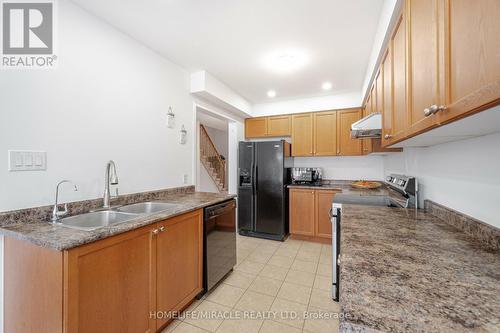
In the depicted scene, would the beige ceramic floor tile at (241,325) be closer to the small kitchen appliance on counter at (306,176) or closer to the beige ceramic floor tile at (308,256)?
the beige ceramic floor tile at (308,256)

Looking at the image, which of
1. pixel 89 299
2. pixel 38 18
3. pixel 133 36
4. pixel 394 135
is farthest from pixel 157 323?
pixel 133 36

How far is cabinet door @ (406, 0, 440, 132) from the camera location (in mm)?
857

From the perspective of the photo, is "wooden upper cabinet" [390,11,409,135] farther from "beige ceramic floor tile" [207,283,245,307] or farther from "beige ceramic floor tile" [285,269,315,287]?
"beige ceramic floor tile" [207,283,245,307]

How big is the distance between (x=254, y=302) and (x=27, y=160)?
2028mm

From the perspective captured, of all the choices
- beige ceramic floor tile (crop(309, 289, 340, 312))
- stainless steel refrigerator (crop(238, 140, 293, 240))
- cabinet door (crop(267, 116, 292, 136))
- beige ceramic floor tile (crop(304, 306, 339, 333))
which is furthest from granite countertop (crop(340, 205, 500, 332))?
cabinet door (crop(267, 116, 292, 136))

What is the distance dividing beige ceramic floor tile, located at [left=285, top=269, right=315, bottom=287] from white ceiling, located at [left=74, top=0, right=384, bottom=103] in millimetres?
2469

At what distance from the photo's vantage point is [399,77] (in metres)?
1.34

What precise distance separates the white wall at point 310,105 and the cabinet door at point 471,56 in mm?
2977

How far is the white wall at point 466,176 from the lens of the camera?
103 centimetres

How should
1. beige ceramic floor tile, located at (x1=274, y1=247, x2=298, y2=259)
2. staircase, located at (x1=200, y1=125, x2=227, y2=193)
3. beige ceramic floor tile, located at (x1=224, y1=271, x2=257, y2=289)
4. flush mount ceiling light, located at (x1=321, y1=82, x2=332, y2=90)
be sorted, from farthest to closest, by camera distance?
staircase, located at (x1=200, y1=125, x2=227, y2=193), flush mount ceiling light, located at (x1=321, y1=82, x2=332, y2=90), beige ceramic floor tile, located at (x1=274, y1=247, x2=298, y2=259), beige ceramic floor tile, located at (x1=224, y1=271, x2=257, y2=289)

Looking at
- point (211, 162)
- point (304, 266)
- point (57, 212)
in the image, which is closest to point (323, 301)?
point (304, 266)

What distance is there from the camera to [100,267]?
1146mm

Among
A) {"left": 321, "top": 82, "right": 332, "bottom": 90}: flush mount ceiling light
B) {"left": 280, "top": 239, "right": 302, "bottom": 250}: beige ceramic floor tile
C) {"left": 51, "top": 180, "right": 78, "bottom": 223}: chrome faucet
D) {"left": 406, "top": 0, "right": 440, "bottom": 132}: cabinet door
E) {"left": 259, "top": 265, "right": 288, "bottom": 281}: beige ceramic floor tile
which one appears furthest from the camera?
{"left": 280, "top": 239, "right": 302, "bottom": 250}: beige ceramic floor tile

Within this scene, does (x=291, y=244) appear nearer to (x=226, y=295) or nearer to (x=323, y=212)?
(x=323, y=212)
